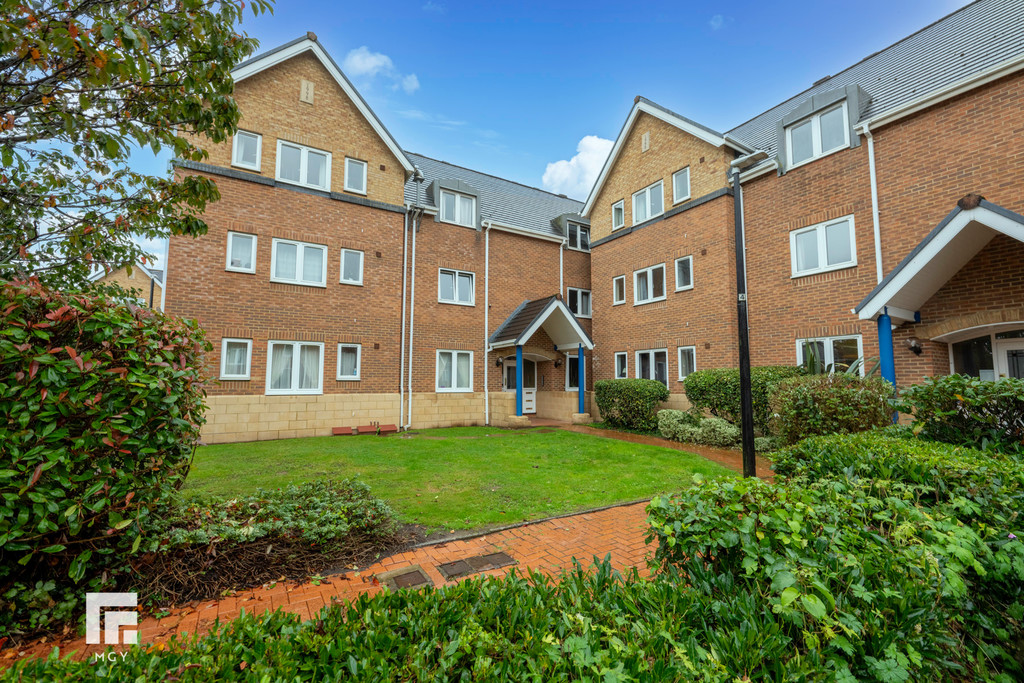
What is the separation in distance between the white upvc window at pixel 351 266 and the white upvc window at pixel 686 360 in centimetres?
1142

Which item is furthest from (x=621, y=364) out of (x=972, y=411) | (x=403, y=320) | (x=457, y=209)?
(x=972, y=411)

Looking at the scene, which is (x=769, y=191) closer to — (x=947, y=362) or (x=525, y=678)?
(x=947, y=362)

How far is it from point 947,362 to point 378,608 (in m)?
13.2

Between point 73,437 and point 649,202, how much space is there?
17.5 meters

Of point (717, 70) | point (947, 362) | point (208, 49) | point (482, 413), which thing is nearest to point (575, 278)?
point (482, 413)

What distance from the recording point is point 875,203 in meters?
10.9

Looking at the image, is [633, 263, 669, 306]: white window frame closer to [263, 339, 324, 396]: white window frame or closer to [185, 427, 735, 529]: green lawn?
[185, 427, 735, 529]: green lawn

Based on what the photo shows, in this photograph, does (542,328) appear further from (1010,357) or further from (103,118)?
(103,118)

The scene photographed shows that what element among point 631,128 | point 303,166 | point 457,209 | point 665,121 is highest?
point 631,128

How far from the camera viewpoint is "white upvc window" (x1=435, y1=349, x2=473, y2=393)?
16.2 meters

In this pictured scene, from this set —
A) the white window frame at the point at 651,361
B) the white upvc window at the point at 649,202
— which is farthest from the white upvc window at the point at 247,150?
the white window frame at the point at 651,361

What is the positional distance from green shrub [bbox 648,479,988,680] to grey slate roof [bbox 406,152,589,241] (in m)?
16.0

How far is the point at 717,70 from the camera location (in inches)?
450

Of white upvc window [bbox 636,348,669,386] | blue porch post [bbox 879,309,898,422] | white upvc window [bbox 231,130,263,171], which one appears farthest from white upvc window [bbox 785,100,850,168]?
white upvc window [bbox 231,130,263,171]
